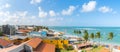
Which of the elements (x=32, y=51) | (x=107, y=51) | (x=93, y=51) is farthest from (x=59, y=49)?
(x=32, y=51)

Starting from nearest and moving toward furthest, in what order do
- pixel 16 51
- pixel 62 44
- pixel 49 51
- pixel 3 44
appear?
pixel 16 51, pixel 49 51, pixel 3 44, pixel 62 44

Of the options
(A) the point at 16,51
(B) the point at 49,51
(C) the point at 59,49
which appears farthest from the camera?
(C) the point at 59,49

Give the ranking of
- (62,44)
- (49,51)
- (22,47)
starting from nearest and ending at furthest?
(22,47) < (49,51) < (62,44)

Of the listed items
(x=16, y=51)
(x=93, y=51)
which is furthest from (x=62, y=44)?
(x=16, y=51)

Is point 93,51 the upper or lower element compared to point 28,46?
lower

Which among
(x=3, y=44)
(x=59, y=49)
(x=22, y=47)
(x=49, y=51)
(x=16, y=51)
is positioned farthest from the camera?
(x=59, y=49)

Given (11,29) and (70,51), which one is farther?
(11,29)

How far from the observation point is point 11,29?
59375 millimetres

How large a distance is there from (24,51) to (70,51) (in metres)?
11.5

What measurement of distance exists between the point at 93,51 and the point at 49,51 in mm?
9748

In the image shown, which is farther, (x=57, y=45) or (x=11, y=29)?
(x=11, y=29)

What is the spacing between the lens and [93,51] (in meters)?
28.5

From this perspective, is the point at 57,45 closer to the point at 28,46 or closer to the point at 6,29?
the point at 28,46

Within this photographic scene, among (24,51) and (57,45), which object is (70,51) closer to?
(57,45)
